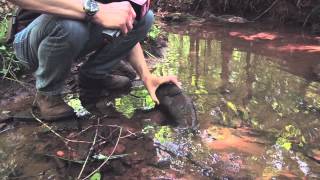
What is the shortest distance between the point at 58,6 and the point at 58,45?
208mm

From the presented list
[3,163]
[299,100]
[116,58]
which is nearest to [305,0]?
[299,100]

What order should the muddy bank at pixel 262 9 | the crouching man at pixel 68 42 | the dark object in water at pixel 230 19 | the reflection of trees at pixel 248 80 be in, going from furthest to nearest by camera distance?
1. the dark object in water at pixel 230 19
2. the muddy bank at pixel 262 9
3. the reflection of trees at pixel 248 80
4. the crouching man at pixel 68 42

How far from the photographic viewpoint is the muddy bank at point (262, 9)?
18.5 feet

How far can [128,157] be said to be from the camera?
2.15 m

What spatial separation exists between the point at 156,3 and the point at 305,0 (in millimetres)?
2393

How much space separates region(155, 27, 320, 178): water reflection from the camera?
227 cm

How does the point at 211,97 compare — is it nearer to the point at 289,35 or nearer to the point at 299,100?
the point at 299,100

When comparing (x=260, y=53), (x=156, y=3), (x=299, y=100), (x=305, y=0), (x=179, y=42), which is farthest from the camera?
(x=156, y=3)

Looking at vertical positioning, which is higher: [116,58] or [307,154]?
[116,58]

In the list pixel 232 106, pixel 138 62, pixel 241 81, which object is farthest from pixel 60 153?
pixel 241 81

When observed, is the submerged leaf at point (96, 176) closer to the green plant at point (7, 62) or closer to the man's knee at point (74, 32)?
the man's knee at point (74, 32)

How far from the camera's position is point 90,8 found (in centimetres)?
211

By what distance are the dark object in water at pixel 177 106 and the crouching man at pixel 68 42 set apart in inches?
1.9

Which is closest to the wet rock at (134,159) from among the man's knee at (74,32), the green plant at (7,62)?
the man's knee at (74,32)
